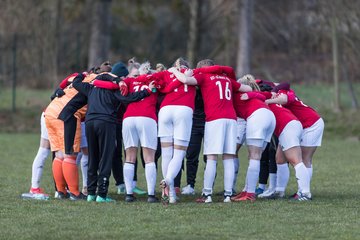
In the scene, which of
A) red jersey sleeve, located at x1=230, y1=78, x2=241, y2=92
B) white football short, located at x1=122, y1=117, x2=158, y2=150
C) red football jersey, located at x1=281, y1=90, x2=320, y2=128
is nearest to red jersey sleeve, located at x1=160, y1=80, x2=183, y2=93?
white football short, located at x1=122, y1=117, x2=158, y2=150

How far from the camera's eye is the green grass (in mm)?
9289

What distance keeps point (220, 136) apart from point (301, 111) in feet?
5.32

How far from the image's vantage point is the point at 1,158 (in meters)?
19.1

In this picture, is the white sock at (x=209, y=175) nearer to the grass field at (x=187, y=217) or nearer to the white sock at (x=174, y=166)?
the grass field at (x=187, y=217)

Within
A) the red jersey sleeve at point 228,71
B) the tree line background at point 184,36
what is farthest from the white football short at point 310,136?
the tree line background at point 184,36

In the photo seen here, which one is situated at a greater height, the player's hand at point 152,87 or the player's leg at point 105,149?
the player's hand at point 152,87

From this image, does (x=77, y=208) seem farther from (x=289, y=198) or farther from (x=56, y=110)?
(x=289, y=198)

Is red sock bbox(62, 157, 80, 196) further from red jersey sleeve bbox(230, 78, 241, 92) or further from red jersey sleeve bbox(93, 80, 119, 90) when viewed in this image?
red jersey sleeve bbox(230, 78, 241, 92)

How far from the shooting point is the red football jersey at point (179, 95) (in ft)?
38.4

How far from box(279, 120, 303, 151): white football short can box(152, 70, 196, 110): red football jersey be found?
1388 millimetres

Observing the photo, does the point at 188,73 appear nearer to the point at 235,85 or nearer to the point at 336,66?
the point at 235,85

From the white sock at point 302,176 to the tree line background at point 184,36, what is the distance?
55.8 ft

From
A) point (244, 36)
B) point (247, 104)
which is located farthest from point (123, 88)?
point (244, 36)

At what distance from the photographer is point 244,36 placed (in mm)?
32531
